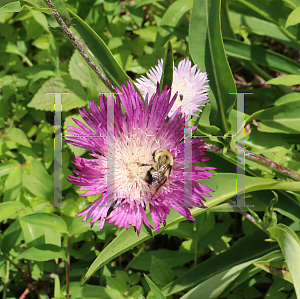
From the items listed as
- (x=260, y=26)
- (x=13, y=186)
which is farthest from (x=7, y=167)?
(x=260, y=26)

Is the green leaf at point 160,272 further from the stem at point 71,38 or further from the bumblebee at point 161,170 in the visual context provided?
the stem at point 71,38

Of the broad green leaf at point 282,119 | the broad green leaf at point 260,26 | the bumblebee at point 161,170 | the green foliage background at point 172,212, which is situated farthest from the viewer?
the broad green leaf at point 260,26

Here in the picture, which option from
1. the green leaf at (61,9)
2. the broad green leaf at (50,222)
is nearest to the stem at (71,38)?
the green leaf at (61,9)

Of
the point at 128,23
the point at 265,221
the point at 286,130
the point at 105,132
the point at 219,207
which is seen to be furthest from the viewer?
the point at 128,23

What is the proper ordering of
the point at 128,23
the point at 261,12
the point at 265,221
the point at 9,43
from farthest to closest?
the point at 128,23 < the point at 9,43 < the point at 261,12 < the point at 265,221

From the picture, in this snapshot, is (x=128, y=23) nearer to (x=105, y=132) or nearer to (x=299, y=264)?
(x=105, y=132)

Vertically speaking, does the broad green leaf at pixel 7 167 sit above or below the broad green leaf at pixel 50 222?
above

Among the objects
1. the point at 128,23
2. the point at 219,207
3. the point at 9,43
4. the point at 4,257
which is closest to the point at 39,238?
the point at 4,257
